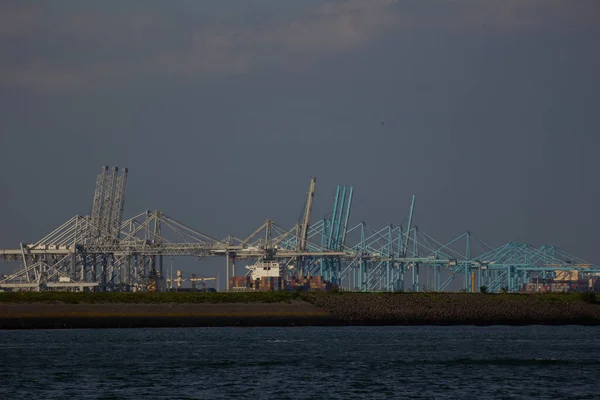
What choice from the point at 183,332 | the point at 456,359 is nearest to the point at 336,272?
the point at 183,332

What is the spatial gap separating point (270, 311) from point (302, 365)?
35.4m

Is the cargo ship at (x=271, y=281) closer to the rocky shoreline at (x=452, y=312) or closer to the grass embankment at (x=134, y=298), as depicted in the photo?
the grass embankment at (x=134, y=298)

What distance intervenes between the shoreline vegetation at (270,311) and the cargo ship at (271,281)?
2290 inches

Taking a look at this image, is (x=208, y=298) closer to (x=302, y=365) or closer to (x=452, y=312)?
(x=452, y=312)

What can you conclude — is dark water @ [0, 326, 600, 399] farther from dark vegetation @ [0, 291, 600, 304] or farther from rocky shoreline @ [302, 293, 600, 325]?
dark vegetation @ [0, 291, 600, 304]

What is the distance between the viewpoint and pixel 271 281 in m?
154

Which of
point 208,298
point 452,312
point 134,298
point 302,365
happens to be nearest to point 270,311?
point 208,298

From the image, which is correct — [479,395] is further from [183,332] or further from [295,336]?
[183,332]

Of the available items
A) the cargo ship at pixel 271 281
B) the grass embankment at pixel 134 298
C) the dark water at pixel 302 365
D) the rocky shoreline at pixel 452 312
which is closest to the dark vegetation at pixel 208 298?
the grass embankment at pixel 134 298

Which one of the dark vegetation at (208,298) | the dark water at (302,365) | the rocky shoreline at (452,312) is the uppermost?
the dark vegetation at (208,298)

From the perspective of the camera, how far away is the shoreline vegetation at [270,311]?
83.5m

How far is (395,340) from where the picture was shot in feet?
227

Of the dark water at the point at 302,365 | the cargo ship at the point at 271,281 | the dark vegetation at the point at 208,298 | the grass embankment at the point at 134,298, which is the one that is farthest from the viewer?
the cargo ship at the point at 271,281

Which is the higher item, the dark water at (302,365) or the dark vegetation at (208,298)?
the dark vegetation at (208,298)
